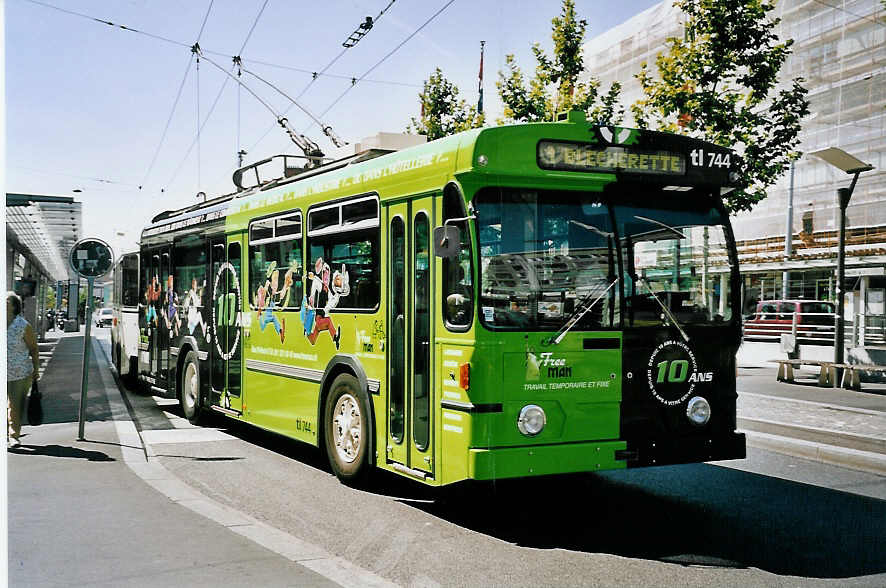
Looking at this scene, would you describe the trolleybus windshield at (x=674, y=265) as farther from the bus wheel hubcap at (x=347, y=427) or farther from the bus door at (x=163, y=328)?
the bus door at (x=163, y=328)

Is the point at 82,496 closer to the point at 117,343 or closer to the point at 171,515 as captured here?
the point at 171,515

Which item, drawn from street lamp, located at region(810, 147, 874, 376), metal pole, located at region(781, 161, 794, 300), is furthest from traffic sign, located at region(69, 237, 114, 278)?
metal pole, located at region(781, 161, 794, 300)

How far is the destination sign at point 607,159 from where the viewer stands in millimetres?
6703

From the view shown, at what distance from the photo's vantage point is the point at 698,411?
7059mm

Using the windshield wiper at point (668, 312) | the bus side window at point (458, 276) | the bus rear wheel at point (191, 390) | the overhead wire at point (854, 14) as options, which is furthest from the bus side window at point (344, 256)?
the overhead wire at point (854, 14)

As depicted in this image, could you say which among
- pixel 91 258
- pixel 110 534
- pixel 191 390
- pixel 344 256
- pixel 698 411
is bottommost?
pixel 110 534

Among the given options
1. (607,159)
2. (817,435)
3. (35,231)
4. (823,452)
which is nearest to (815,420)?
(817,435)

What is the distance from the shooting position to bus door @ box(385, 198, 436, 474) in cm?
697

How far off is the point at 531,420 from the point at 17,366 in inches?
248

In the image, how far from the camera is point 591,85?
2220cm

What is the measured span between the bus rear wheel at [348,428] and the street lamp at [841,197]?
12.1m

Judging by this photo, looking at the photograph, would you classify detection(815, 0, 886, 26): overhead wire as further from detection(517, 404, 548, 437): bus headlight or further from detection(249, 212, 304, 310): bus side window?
detection(517, 404, 548, 437): bus headlight

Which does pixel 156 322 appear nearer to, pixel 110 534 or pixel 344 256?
pixel 344 256

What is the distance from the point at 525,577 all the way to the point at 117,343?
16316 mm
